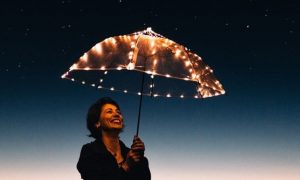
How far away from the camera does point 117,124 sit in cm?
526

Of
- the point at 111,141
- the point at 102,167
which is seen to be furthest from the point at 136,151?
the point at 111,141

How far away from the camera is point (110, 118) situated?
17.5 feet

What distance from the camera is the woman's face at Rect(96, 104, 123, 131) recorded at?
5258 mm

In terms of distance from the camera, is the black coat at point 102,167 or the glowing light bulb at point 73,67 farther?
the glowing light bulb at point 73,67

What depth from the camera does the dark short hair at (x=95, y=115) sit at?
5.49 m

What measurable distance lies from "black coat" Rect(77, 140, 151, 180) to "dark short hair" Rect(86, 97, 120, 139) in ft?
1.01

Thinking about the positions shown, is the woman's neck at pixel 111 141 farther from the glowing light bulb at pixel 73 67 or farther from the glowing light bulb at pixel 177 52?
the glowing light bulb at pixel 177 52

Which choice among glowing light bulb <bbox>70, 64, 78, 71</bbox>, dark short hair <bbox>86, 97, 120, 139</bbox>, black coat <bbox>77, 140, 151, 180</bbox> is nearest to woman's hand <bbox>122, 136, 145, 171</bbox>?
black coat <bbox>77, 140, 151, 180</bbox>

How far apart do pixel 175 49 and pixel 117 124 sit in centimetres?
120

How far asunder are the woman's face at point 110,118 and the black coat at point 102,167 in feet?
0.77

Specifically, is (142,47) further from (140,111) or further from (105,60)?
(140,111)

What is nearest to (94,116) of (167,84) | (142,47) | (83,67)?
(83,67)

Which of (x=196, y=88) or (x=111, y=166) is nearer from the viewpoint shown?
(x=111, y=166)

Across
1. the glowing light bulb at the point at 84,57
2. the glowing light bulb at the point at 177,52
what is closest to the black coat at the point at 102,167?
the glowing light bulb at the point at 84,57
